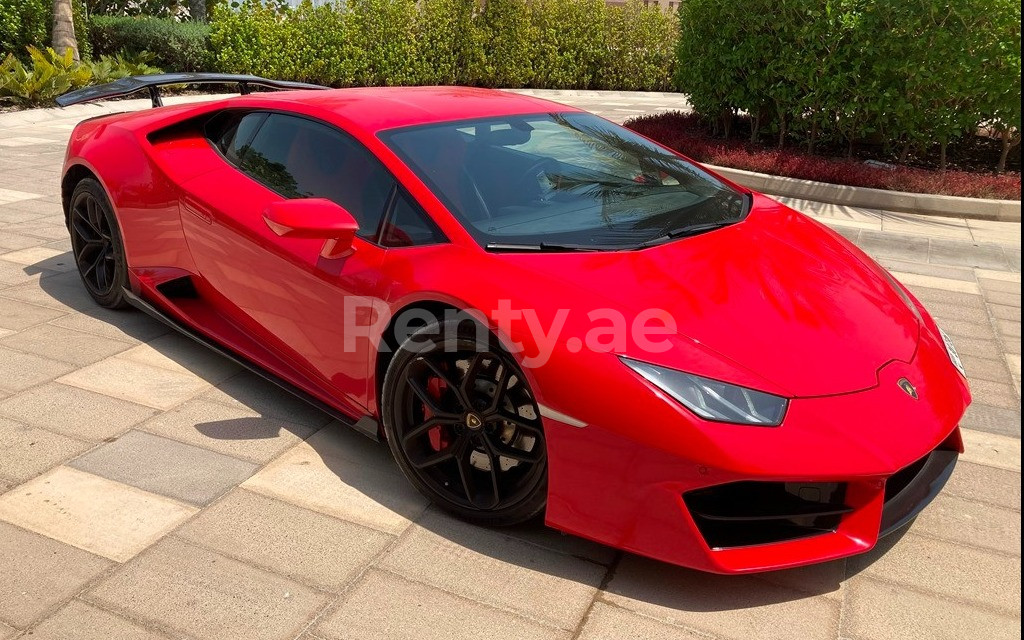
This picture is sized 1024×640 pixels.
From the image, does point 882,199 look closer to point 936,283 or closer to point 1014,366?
point 936,283

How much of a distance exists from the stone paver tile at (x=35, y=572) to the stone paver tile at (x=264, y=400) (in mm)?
1063

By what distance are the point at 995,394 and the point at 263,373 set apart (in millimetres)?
3154

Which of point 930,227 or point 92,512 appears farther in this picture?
point 930,227

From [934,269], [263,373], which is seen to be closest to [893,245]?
[934,269]

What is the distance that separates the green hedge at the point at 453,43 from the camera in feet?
51.1

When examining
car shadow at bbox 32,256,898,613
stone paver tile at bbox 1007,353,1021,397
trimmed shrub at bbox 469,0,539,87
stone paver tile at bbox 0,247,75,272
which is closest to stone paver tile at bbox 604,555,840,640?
car shadow at bbox 32,256,898,613

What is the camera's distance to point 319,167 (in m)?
3.62

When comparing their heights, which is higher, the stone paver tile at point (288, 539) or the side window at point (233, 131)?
the side window at point (233, 131)

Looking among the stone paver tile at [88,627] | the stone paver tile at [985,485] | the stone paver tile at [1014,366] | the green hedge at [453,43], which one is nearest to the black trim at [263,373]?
the stone paver tile at [88,627]

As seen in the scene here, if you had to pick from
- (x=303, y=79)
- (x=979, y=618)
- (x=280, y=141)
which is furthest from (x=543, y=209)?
(x=303, y=79)

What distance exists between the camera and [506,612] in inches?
103

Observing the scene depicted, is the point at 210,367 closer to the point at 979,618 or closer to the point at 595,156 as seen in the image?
the point at 595,156

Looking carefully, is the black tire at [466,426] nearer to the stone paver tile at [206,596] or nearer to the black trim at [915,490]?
the stone paver tile at [206,596]

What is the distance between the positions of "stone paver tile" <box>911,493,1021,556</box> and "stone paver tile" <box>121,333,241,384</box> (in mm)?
2868
